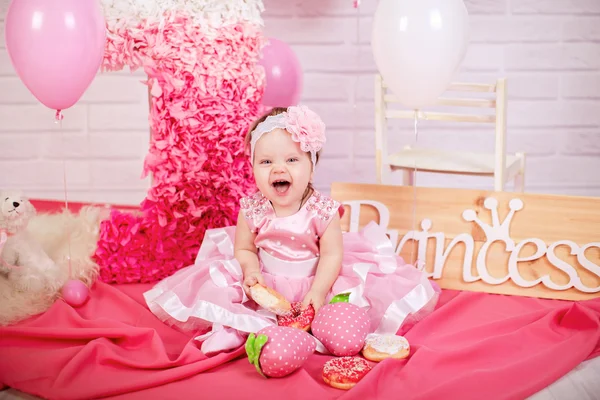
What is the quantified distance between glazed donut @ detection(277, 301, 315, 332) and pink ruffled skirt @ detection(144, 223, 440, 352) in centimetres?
4

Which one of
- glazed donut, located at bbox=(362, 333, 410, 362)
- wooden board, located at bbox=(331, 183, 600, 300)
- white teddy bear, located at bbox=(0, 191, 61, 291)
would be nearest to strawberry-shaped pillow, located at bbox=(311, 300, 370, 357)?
glazed donut, located at bbox=(362, 333, 410, 362)

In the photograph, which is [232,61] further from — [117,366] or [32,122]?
[32,122]

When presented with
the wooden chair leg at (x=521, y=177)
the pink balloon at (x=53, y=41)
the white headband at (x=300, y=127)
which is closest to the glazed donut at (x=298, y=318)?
the white headband at (x=300, y=127)

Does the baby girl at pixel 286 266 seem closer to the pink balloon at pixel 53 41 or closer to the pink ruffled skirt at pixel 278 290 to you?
the pink ruffled skirt at pixel 278 290

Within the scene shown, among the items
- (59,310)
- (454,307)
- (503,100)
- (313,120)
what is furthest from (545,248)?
(59,310)

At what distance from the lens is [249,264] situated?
6.72 feet

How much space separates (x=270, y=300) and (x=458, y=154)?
120cm

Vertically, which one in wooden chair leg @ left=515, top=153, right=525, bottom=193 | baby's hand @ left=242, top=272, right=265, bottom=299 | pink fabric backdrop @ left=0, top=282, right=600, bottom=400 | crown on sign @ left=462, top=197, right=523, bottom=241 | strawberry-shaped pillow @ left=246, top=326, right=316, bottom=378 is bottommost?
pink fabric backdrop @ left=0, top=282, right=600, bottom=400

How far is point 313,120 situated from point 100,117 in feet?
5.65

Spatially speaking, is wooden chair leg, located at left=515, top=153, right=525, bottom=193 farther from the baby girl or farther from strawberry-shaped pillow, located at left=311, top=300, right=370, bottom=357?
strawberry-shaped pillow, located at left=311, top=300, right=370, bottom=357

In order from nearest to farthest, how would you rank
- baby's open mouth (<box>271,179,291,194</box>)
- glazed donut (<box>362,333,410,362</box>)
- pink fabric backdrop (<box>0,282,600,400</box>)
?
1. pink fabric backdrop (<box>0,282,600,400</box>)
2. glazed donut (<box>362,333,410,362</box>)
3. baby's open mouth (<box>271,179,291,194</box>)

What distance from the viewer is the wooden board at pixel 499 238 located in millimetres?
2234

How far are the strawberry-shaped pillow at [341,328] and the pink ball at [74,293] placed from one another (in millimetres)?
755

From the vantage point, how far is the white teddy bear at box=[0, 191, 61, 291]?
2098mm
